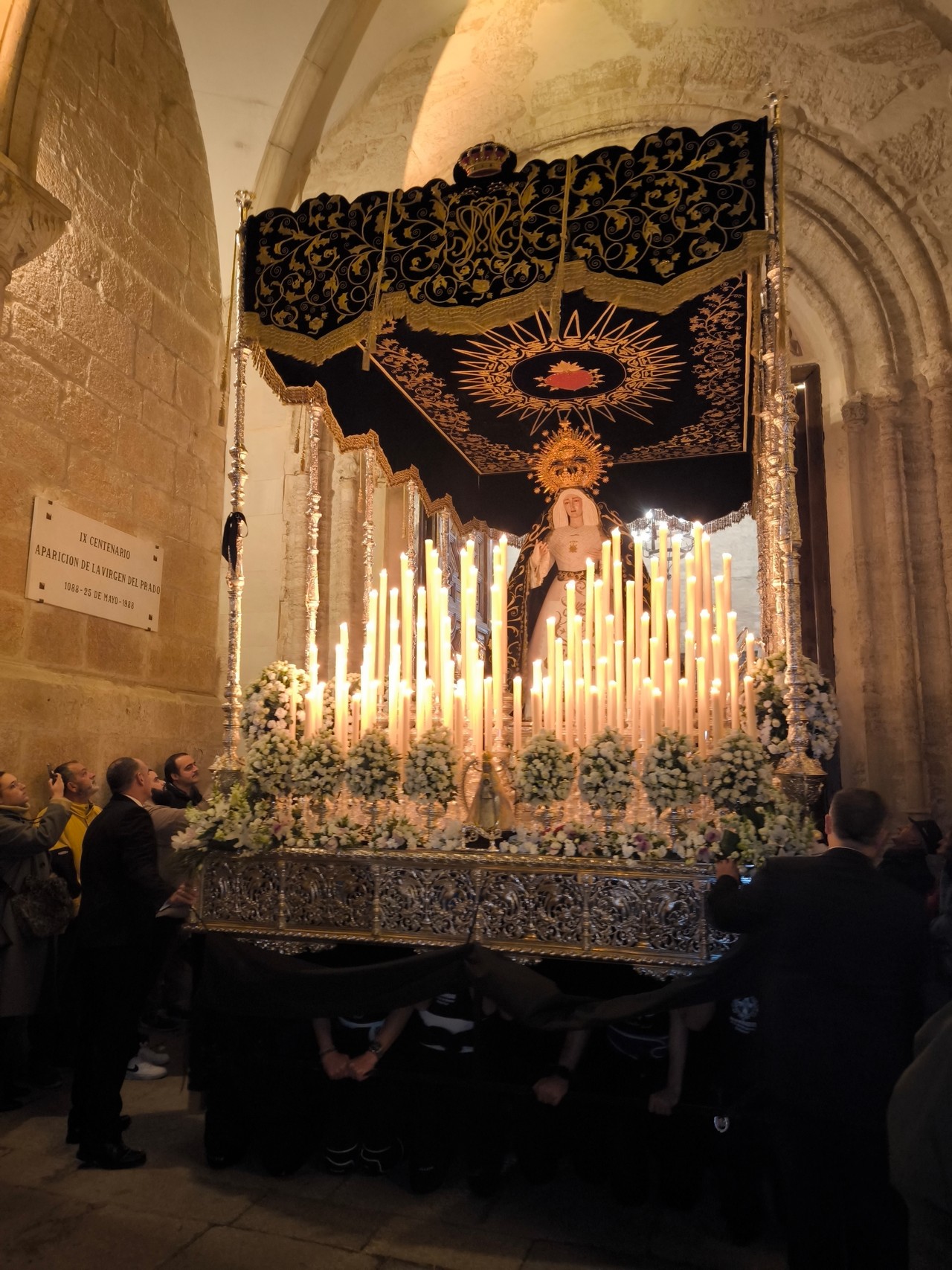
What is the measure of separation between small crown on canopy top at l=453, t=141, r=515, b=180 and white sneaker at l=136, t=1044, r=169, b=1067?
433 cm

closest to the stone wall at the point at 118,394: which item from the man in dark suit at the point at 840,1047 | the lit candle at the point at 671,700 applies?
the lit candle at the point at 671,700

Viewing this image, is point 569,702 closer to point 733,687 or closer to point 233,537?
point 733,687

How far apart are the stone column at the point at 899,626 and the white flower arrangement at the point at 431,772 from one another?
363 centimetres

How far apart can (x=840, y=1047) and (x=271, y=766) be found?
2501 mm

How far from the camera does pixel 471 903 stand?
339 centimetres

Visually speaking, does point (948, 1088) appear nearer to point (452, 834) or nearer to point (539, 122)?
point (452, 834)

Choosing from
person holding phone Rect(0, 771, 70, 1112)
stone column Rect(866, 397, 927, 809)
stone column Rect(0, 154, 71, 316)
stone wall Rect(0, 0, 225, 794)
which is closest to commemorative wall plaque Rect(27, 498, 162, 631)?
stone wall Rect(0, 0, 225, 794)

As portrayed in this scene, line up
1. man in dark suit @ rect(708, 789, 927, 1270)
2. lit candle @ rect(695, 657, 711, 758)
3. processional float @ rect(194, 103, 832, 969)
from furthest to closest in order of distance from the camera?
lit candle @ rect(695, 657, 711, 758) → processional float @ rect(194, 103, 832, 969) → man in dark suit @ rect(708, 789, 927, 1270)

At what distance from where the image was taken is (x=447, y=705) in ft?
14.1

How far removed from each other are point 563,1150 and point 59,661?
3.47 meters

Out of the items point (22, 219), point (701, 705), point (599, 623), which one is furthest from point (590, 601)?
point (22, 219)

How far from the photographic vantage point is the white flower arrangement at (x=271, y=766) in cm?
395

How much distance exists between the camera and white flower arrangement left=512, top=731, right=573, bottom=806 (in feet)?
12.1

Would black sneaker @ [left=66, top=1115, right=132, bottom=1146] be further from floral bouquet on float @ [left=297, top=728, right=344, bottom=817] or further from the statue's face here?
the statue's face
